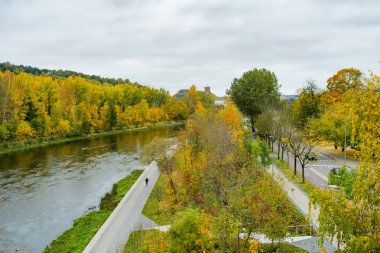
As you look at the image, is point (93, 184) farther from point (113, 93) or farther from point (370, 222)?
point (113, 93)

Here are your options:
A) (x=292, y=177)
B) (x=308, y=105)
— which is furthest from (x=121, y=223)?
(x=308, y=105)

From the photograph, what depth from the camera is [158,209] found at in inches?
1107

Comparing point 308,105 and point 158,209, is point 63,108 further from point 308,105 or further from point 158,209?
point 158,209

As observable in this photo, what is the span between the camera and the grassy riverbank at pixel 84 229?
2358cm

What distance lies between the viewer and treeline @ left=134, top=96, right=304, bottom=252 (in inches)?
598

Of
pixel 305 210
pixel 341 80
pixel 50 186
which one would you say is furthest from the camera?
pixel 341 80

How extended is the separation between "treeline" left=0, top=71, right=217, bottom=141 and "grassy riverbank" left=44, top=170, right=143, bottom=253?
3938 centimetres

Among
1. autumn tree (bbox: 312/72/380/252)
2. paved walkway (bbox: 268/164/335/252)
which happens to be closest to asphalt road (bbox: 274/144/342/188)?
paved walkway (bbox: 268/164/335/252)

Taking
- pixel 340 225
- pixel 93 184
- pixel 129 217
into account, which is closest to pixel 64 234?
pixel 129 217

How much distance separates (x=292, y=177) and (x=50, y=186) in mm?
24617

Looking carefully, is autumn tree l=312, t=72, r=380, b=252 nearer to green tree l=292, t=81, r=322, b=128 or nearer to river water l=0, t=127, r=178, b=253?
river water l=0, t=127, r=178, b=253

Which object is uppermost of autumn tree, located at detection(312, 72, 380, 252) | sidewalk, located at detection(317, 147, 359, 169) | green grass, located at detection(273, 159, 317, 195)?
autumn tree, located at detection(312, 72, 380, 252)

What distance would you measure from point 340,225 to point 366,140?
1.91 meters

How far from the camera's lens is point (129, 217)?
27.2 m
